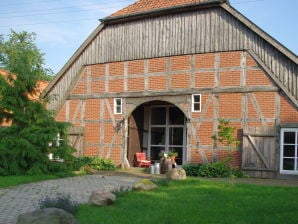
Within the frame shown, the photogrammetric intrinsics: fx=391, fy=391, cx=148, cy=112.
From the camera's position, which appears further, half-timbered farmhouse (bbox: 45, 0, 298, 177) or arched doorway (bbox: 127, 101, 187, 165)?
arched doorway (bbox: 127, 101, 187, 165)

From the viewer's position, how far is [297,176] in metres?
14.3

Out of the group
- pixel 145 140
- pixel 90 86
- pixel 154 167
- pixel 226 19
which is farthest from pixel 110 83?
pixel 226 19

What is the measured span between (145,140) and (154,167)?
372 cm

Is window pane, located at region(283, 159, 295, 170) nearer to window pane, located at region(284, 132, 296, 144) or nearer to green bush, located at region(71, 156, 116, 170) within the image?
window pane, located at region(284, 132, 296, 144)

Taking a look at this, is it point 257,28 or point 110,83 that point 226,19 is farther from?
point 110,83

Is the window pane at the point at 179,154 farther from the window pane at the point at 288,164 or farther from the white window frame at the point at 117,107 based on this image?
the window pane at the point at 288,164

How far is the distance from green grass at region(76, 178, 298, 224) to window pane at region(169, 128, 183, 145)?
8168 mm

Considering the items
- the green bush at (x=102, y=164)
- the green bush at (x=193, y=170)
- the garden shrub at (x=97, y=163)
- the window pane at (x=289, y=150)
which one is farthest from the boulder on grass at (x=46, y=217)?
the green bush at (x=102, y=164)

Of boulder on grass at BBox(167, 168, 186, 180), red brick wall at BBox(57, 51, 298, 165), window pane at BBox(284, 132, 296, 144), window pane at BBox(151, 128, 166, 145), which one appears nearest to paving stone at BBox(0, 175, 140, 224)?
boulder on grass at BBox(167, 168, 186, 180)

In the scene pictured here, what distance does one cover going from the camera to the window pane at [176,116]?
19.5m

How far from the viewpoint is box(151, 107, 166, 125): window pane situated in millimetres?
20094

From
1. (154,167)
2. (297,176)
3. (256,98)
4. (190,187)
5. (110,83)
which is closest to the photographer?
(190,187)

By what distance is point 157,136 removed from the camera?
20109mm

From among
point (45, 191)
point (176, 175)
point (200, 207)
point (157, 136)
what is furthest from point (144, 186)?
point (157, 136)
